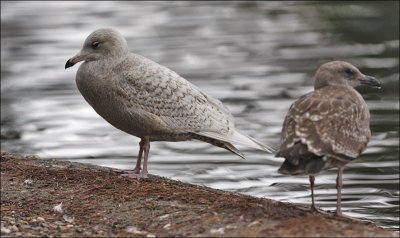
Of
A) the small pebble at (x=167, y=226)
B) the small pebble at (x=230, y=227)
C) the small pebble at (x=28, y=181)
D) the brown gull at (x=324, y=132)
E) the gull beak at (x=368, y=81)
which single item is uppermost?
the gull beak at (x=368, y=81)

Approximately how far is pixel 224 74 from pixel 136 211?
1252 cm

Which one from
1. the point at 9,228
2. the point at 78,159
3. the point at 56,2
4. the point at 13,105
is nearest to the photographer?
the point at 9,228

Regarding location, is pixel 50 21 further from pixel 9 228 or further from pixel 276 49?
pixel 9 228

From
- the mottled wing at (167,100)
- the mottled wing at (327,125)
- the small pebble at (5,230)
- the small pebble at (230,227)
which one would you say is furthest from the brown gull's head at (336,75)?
the small pebble at (5,230)

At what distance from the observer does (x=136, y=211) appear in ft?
32.0

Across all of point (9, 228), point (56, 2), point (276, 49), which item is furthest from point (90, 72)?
point (56, 2)

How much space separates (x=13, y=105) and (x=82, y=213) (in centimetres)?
1090

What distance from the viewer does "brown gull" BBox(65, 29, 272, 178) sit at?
11.0 meters

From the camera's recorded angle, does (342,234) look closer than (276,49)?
Yes

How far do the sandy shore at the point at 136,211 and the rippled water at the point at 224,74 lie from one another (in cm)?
326

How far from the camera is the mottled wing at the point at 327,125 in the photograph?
8961 mm

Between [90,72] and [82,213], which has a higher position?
[90,72]

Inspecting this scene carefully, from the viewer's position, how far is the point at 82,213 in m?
9.81

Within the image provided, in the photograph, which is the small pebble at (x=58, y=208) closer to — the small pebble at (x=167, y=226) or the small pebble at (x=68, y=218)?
the small pebble at (x=68, y=218)
